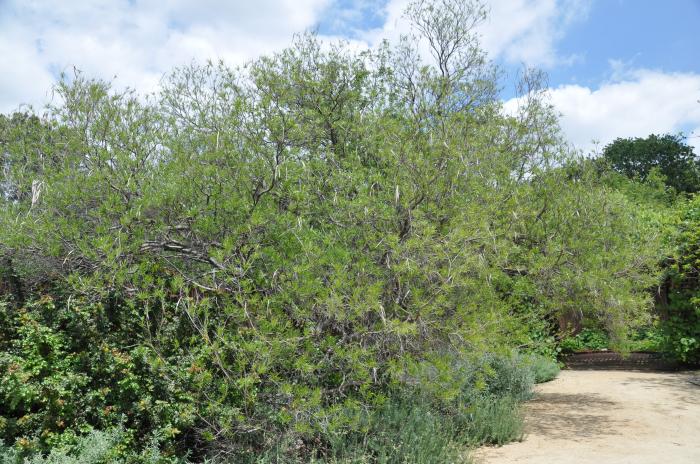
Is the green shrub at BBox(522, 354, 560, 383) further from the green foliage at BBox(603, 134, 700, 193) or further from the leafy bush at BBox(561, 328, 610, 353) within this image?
the green foliage at BBox(603, 134, 700, 193)

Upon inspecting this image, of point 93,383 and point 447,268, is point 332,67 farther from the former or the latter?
point 93,383

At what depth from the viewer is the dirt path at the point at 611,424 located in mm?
6184

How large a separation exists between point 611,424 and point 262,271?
5482mm

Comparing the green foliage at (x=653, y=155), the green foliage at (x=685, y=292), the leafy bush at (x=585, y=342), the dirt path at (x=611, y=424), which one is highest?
the green foliage at (x=653, y=155)

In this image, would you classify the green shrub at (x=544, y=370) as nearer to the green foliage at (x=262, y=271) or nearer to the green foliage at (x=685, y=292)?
the green foliage at (x=685, y=292)

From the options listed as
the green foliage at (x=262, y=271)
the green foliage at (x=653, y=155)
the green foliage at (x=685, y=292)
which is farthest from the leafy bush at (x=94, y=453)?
the green foliage at (x=653, y=155)

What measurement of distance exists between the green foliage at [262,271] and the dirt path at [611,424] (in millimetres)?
668

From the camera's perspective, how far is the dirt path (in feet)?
20.3

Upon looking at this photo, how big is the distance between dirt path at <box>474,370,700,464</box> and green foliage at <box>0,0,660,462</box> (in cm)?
67

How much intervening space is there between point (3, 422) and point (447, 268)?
4389 millimetres

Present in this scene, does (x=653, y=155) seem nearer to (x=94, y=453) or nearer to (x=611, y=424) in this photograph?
(x=611, y=424)

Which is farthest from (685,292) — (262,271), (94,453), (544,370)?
(94,453)

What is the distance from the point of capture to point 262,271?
520 centimetres

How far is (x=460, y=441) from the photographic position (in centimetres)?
642
